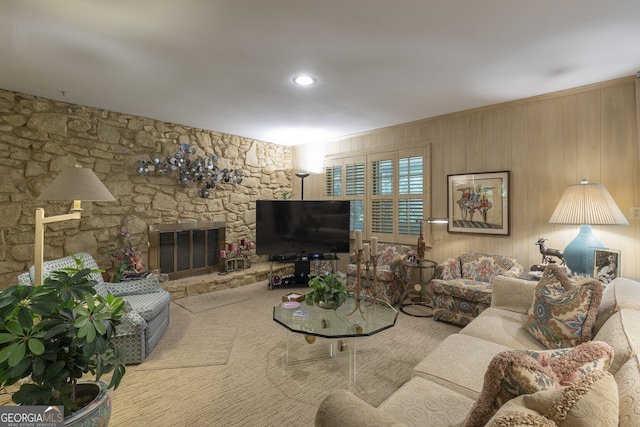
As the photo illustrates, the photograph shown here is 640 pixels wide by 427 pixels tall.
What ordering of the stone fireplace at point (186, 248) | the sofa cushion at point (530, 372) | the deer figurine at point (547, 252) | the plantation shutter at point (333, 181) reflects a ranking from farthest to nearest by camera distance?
the plantation shutter at point (333, 181)
the stone fireplace at point (186, 248)
the deer figurine at point (547, 252)
the sofa cushion at point (530, 372)

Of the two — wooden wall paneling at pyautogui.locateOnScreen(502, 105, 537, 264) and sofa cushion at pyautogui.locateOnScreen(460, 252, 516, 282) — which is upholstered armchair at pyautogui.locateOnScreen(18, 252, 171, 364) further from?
wooden wall paneling at pyautogui.locateOnScreen(502, 105, 537, 264)

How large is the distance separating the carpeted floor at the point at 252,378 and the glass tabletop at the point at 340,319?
406 mm

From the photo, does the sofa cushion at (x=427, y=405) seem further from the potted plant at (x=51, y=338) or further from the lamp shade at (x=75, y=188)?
the lamp shade at (x=75, y=188)

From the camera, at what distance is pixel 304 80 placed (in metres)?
2.98

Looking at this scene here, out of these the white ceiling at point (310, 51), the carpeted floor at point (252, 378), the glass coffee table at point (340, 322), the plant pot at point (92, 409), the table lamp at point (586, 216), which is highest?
the white ceiling at point (310, 51)

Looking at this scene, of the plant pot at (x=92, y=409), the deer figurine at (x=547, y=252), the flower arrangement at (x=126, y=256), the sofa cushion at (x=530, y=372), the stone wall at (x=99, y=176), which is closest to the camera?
the sofa cushion at (x=530, y=372)

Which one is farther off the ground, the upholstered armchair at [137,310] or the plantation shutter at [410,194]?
the plantation shutter at [410,194]

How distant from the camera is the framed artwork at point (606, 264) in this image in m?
2.65

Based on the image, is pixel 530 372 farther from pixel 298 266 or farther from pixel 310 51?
pixel 298 266

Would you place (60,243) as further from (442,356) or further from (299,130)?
(442,356)

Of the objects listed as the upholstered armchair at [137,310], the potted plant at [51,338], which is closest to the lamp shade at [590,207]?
Result: the potted plant at [51,338]

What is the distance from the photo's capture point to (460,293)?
10.6 feet

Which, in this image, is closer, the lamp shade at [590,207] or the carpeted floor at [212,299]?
the lamp shade at [590,207]

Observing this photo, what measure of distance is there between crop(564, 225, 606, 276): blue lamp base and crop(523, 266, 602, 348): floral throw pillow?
0.94m
